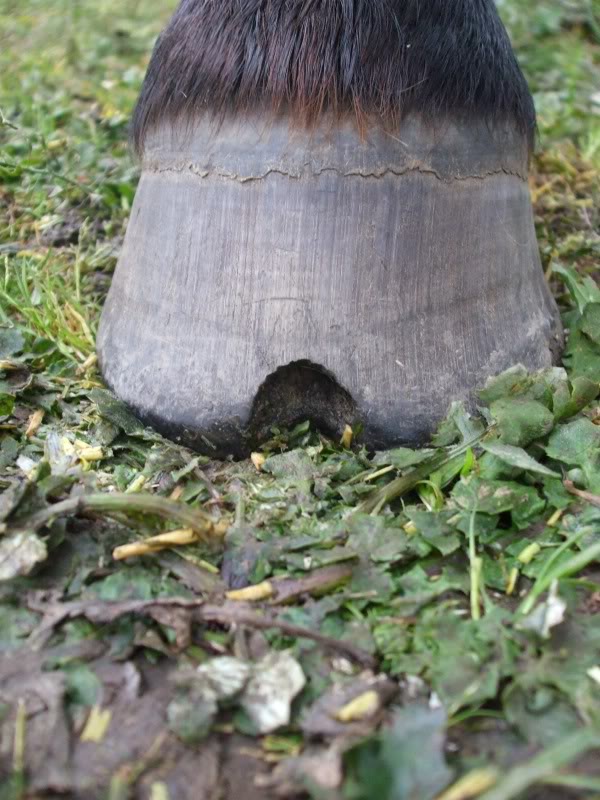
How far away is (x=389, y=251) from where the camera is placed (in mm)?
1959

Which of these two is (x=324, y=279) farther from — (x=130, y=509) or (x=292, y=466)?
(x=130, y=509)

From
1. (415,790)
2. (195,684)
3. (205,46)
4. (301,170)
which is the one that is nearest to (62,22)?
(205,46)

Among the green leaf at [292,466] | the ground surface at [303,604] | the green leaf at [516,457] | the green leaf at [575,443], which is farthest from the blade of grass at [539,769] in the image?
the green leaf at [292,466]

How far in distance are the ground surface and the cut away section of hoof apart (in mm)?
50

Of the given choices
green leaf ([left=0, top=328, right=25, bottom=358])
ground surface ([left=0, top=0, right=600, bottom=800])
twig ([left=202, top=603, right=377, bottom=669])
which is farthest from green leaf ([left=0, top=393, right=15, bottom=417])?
twig ([left=202, top=603, right=377, bottom=669])

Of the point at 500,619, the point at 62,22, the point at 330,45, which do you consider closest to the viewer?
the point at 500,619

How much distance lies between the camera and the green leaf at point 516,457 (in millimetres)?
1691

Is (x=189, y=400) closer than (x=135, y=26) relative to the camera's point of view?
Yes

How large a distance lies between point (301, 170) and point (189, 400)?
675 mm

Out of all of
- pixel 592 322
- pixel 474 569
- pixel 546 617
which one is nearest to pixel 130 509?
pixel 474 569

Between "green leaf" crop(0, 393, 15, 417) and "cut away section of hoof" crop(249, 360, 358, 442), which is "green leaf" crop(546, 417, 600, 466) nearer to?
"cut away section of hoof" crop(249, 360, 358, 442)

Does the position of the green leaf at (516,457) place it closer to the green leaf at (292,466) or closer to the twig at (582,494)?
the twig at (582,494)

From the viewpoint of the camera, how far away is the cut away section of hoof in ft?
6.56

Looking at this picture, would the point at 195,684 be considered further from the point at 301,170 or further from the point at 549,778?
the point at 301,170
